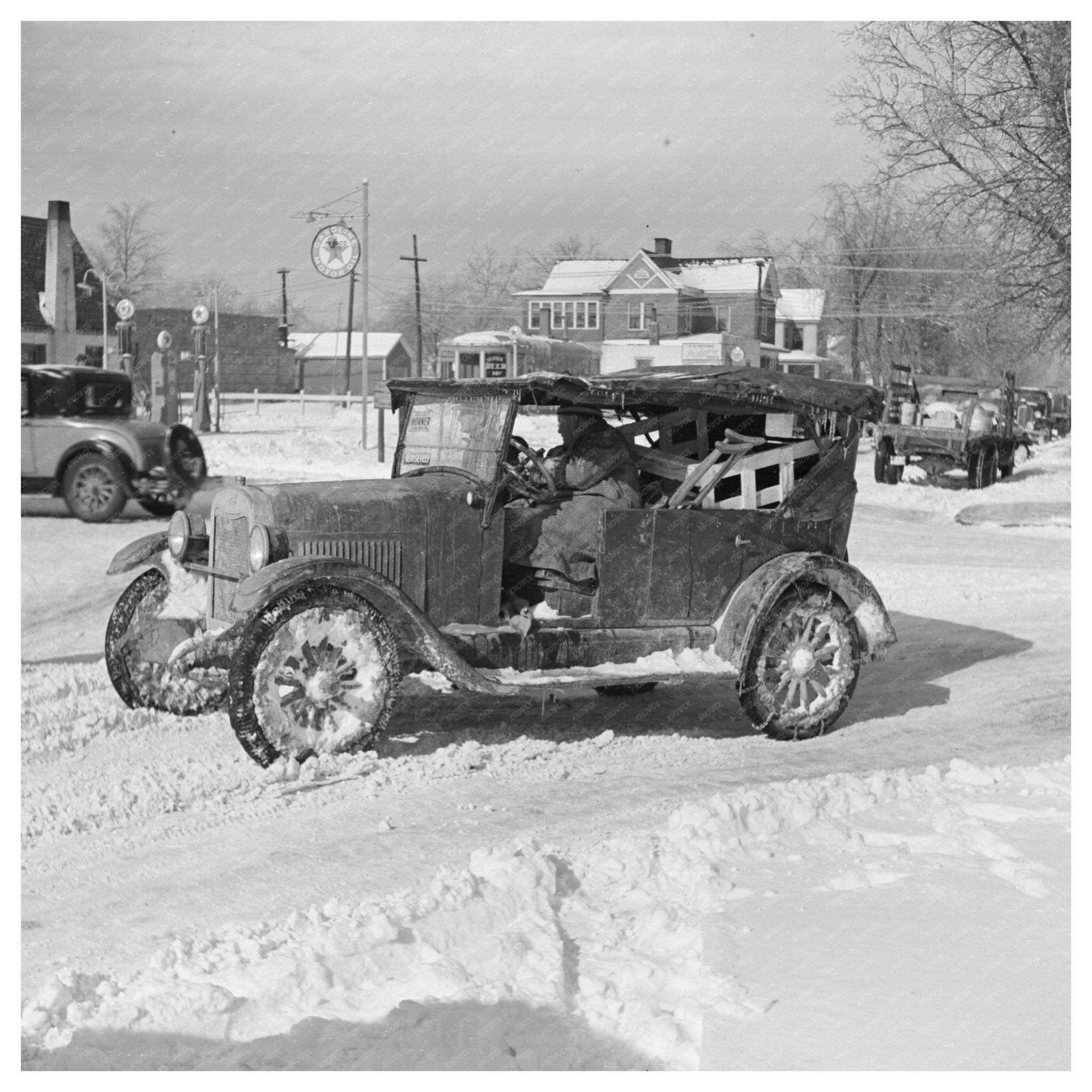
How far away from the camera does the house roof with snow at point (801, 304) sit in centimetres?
5484

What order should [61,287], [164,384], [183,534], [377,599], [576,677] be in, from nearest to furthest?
[377,599] → [576,677] → [183,534] → [164,384] → [61,287]

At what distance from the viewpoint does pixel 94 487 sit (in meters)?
14.8

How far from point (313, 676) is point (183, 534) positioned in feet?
5.34

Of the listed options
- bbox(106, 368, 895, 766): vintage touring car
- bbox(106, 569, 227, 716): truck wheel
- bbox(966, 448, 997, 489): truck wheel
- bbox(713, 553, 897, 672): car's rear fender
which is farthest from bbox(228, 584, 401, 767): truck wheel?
bbox(966, 448, 997, 489): truck wheel

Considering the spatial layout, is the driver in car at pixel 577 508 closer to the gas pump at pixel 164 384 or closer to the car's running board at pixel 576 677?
the car's running board at pixel 576 677

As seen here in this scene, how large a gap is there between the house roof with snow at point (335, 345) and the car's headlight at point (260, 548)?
189 feet

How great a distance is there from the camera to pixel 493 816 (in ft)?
20.1

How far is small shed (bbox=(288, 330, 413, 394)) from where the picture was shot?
66250 millimetres

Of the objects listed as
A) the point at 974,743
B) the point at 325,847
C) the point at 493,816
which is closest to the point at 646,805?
the point at 493,816

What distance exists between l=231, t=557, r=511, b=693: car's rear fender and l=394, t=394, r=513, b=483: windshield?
0.90 m

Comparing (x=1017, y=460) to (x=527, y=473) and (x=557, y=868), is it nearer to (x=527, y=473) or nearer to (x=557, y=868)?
(x=527, y=473)

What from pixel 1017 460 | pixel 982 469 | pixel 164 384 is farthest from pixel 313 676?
pixel 1017 460

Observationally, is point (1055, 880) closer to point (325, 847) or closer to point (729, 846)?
point (729, 846)

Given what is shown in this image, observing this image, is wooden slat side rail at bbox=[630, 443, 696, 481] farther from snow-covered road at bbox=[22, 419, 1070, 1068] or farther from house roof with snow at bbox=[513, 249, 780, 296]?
house roof with snow at bbox=[513, 249, 780, 296]
